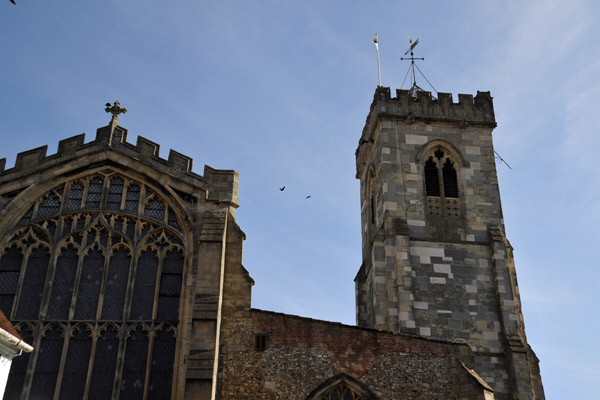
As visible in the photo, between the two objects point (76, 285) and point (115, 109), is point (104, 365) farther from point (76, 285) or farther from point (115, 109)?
point (115, 109)

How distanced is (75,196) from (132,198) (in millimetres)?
1536

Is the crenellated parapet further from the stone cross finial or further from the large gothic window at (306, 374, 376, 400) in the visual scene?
the large gothic window at (306, 374, 376, 400)

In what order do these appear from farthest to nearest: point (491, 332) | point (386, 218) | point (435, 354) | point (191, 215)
Answer: point (386, 218) → point (491, 332) → point (191, 215) → point (435, 354)

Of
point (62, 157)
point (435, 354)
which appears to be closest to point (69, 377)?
point (62, 157)

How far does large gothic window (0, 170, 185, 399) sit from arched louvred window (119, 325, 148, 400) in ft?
0.08

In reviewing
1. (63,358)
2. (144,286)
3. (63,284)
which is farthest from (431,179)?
(63,358)

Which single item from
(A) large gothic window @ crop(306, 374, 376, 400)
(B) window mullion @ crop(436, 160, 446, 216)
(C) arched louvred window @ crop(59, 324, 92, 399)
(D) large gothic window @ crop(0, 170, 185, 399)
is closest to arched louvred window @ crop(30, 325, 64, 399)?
(D) large gothic window @ crop(0, 170, 185, 399)

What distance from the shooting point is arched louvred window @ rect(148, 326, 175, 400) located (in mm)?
17109

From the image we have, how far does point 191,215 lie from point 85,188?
303 centimetres

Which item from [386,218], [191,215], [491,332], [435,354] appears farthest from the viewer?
[386,218]

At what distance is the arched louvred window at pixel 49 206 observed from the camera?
19.6 m

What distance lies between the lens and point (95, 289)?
18391 mm

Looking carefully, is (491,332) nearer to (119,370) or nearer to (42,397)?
(119,370)

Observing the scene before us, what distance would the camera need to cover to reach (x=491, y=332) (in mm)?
23547
